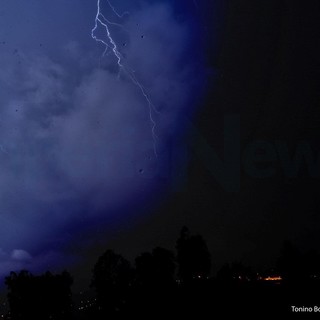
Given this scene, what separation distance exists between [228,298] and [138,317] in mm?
5043

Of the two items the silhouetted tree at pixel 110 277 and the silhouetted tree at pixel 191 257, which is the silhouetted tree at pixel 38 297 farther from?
the silhouetted tree at pixel 191 257

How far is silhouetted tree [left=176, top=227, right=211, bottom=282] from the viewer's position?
121 ft

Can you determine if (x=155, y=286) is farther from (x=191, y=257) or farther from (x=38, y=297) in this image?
(x=38, y=297)

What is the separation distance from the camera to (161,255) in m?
39.0

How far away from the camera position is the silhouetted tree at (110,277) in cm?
3838

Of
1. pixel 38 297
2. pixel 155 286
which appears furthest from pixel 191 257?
pixel 38 297

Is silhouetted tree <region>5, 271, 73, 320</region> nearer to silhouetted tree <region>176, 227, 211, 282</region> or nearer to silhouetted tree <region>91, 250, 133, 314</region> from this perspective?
silhouetted tree <region>91, 250, 133, 314</region>

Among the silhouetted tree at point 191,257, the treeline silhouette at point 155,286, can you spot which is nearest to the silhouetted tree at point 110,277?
the treeline silhouette at point 155,286

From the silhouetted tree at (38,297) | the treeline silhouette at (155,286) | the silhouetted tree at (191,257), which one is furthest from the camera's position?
the silhouetted tree at (38,297)

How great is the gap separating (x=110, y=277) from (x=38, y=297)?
9.41 meters

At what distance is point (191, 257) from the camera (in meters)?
36.9

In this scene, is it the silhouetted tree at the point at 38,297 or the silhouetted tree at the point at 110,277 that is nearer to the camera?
the silhouetted tree at the point at 110,277

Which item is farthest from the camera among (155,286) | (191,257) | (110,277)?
(110,277)

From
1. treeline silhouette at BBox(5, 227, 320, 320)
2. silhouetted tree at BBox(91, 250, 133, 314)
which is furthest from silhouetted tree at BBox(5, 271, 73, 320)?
silhouetted tree at BBox(91, 250, 133, 314)
